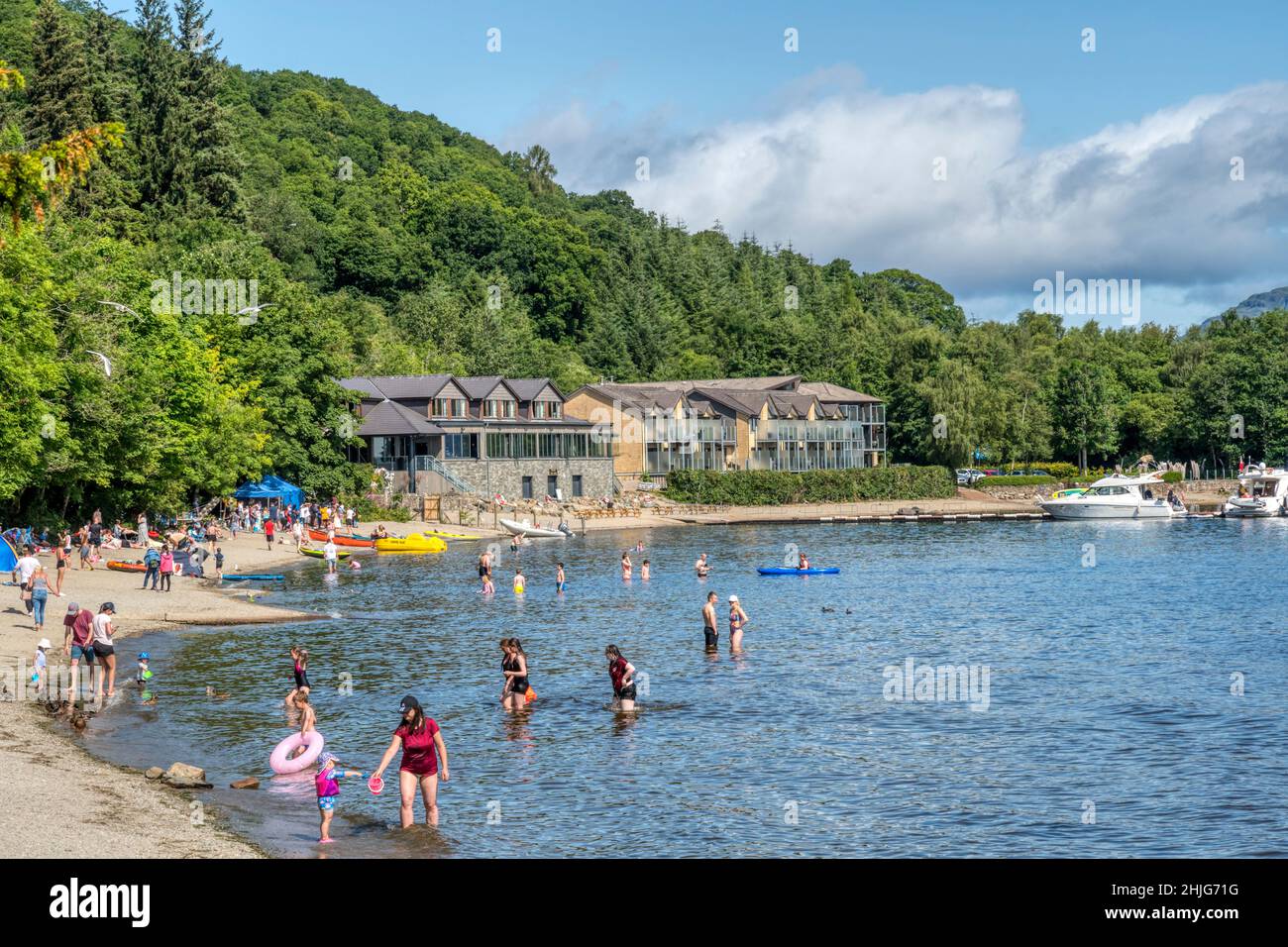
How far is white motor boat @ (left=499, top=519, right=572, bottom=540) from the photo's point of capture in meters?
94.7

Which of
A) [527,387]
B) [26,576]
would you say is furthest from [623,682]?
[527,387]

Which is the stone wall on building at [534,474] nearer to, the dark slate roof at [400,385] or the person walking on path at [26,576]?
the dark slate roof at [400,385]

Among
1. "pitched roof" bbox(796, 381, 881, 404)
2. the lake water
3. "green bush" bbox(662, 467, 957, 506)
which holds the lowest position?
the lake water

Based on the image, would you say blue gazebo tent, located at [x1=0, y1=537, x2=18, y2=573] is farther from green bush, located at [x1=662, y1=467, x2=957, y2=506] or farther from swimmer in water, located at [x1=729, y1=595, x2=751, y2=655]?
green bush, located at [x1=662, y1=467, x2=957, y2=506]

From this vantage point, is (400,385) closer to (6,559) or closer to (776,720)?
(6,559)

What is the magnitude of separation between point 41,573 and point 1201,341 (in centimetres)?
14963

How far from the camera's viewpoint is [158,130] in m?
118

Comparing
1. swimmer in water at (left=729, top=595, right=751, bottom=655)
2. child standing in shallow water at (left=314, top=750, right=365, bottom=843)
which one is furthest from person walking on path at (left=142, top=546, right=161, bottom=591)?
child standing in shallow water at (left=314, top=750, right=365, bottom=843)

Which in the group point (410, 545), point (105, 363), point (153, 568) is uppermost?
point (105, 363)

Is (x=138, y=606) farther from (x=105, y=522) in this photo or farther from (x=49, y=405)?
(x=105, y=522)

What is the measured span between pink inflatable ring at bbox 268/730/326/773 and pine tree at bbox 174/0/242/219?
3851 inches

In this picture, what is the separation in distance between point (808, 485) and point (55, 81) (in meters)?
75.9
